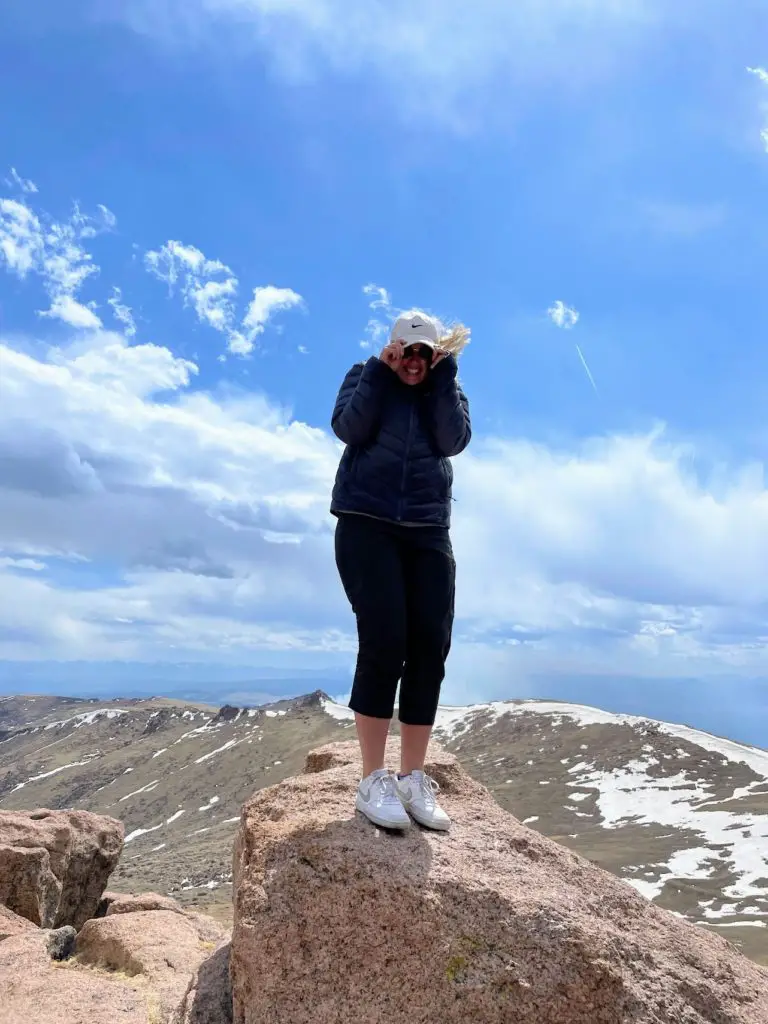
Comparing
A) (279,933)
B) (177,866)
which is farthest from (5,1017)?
(177,866)

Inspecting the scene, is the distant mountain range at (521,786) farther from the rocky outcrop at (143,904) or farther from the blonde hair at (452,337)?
the blonde hair at (452,337)

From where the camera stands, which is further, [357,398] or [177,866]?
[177,866]

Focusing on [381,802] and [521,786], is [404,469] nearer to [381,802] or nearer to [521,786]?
[381,802]

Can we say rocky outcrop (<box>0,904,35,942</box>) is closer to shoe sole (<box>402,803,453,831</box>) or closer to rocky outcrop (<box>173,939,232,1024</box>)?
rocky outcrop (<box>173,939,232,1024</box>)

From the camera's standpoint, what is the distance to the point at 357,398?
18.3 ft

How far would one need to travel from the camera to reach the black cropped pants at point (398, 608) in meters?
5.39

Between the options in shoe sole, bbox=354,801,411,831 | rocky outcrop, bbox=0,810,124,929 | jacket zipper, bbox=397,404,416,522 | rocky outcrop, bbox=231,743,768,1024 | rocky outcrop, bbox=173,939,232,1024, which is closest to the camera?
rocky outcrop, bbox=231,743,768,1024

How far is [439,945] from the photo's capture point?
4.51 meters

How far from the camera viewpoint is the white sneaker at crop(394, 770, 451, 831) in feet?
18.2

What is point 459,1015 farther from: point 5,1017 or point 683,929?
point 5,1017

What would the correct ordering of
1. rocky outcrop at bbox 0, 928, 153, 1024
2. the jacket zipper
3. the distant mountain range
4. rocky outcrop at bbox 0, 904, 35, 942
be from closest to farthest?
the jacket zipper < rocky outcrop at bbox 0, 928, 153, 1024 < rocky outcrop at bbox 0, 904, 35, 942 < the distant mountain range

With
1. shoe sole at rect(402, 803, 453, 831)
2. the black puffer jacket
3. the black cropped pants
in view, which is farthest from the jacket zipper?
shoe sole at rect(402, 803, 453, 831)

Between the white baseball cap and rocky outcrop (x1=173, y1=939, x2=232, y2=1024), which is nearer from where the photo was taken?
rocky outcrop (x1=173, y1=939, x2=232, y2=1024)

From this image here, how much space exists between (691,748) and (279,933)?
7047 cm
